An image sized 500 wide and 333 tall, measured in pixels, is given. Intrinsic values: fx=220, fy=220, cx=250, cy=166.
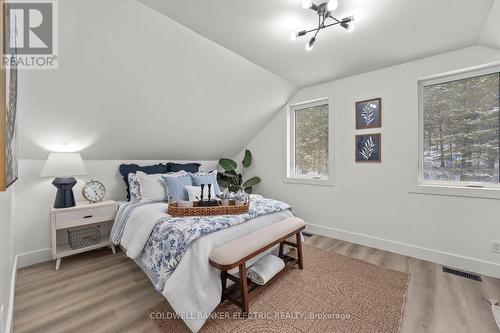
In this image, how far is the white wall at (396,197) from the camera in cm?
239

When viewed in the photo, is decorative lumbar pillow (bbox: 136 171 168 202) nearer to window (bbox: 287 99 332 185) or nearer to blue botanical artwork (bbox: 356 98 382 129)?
window (bbox: 287 99 332 185)

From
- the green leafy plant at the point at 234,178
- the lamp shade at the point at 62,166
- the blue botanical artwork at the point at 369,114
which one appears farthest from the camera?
the green leafy plant at the point at 234,178

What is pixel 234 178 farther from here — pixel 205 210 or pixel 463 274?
pixel 463 274

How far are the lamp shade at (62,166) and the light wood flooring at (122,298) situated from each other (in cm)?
106

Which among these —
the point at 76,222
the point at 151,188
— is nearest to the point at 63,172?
the point at 76,222

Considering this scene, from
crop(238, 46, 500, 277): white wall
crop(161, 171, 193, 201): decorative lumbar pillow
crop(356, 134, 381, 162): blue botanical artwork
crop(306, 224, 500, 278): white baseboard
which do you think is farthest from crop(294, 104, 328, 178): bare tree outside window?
crop(161, 171, 193, 201): decorative lumbar pillow

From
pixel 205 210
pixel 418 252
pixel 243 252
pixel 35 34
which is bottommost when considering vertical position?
pixel 418 252

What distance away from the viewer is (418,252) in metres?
2.70

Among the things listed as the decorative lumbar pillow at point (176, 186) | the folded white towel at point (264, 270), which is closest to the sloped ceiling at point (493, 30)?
the folded white towel at point (264, 270)

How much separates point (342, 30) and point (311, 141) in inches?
74.1

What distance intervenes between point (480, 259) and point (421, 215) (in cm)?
64

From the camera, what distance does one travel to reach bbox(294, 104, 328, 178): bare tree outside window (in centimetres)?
362

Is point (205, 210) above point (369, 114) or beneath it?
beneath

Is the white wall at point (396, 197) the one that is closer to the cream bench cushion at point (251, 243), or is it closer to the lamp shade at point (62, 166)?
the cream bench cushion at point (251, 243)
